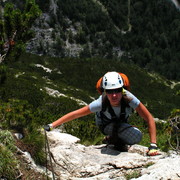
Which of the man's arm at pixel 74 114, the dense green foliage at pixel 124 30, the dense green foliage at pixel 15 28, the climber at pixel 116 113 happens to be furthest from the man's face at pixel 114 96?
the dense green foliage at pixel 124 30

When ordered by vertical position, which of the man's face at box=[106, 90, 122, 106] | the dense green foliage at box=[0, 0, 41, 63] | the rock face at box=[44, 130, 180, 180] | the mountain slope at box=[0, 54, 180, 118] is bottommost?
the mountain slope at box=[0, 54, 180, 118]

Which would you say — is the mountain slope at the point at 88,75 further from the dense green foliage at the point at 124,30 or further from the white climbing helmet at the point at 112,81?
the dense green foliage at the point at 124,30

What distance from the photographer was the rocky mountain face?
3517mm

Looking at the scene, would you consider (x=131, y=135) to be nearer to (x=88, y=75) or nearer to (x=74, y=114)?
(x=74, y=114)

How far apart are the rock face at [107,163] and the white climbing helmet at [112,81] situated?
43.3 inches

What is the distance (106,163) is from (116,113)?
847 millimetres

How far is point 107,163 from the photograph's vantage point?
427cm

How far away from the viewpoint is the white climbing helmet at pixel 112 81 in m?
4.18

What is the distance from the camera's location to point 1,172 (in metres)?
3.62

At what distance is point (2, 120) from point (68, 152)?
49.0 inches

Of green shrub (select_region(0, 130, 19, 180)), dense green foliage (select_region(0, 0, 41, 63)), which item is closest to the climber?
green shrub (select_region(0, 130, 19, 180))

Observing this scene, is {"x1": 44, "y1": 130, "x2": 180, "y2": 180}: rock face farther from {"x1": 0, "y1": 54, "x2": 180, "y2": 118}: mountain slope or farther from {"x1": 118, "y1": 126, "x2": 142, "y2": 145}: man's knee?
{"x1": 0, "y1": 54, "x2": 180, "y2": 118}: mountain slope

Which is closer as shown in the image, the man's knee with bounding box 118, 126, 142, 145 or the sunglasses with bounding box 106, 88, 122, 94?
the sunglasses with bounding box 106, 88, 122, 94

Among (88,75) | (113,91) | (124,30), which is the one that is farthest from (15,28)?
(124,30)
